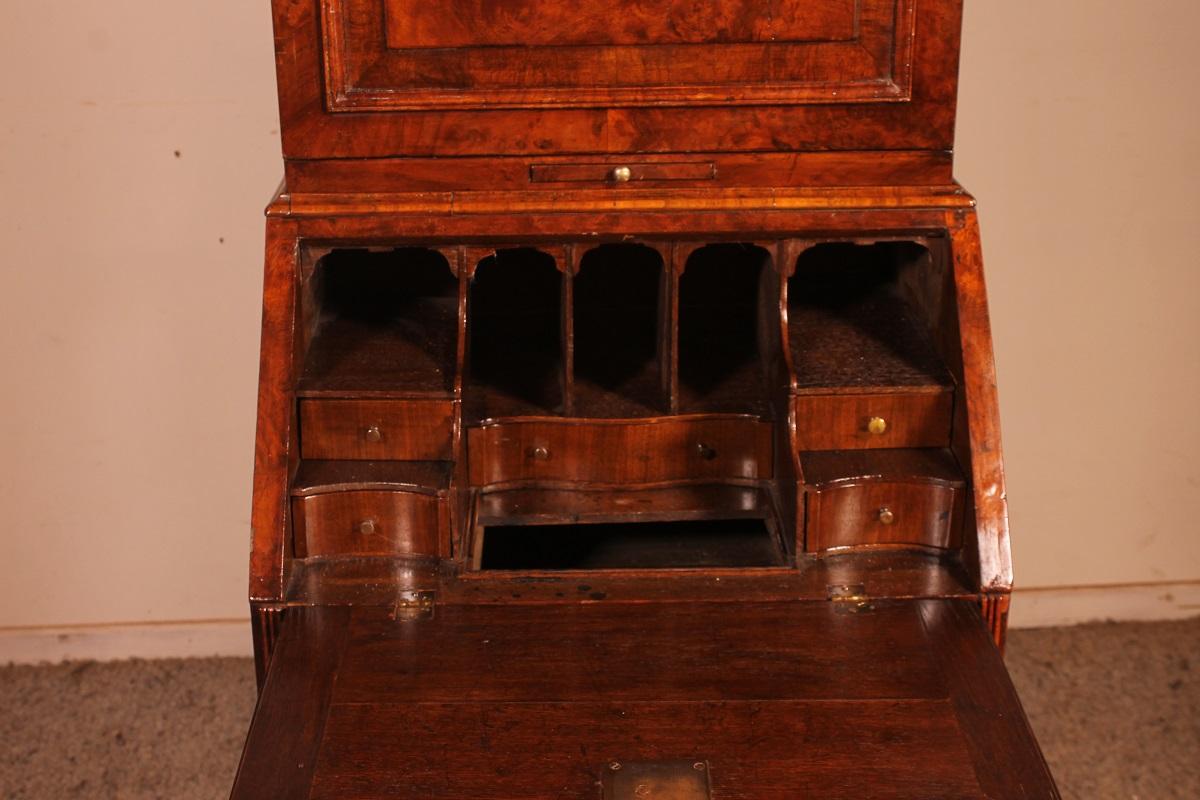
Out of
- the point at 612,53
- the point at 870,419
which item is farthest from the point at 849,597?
the point at 612,53

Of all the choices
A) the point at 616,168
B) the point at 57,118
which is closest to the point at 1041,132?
the point at 616,168

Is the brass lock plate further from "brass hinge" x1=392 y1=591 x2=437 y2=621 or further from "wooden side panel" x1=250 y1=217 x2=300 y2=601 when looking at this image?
"wooden side panel" x1=250 y1=217 x2=300 y2=601

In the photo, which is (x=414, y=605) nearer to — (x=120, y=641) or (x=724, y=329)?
(x=724, y=329)

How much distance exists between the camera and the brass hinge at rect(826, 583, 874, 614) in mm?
2041

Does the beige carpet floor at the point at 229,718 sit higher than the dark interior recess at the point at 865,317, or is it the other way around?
the dark interior recess at the point at 865,317

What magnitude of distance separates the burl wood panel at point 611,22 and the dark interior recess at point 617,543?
0.97 m

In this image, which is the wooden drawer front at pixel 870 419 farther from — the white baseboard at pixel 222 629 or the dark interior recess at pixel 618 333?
the white baseboard at pixel 222 629

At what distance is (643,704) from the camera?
1.84 meters

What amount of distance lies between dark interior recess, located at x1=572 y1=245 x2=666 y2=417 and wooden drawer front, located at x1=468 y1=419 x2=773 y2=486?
38 mm

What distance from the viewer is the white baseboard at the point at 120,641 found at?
3738mm

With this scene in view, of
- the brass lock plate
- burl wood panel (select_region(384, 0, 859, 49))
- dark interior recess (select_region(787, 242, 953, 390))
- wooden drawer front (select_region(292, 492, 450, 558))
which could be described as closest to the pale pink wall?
dark interior recess (select_region(787, 242, 953, 390))

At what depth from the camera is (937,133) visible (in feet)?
6.84

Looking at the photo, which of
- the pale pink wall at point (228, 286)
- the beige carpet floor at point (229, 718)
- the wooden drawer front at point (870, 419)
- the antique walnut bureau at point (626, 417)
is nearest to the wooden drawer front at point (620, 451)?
the antique walnut bureau at point (626, 417)

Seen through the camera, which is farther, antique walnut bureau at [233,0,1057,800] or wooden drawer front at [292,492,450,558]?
wooden drawer front at [292,492,450,558]
